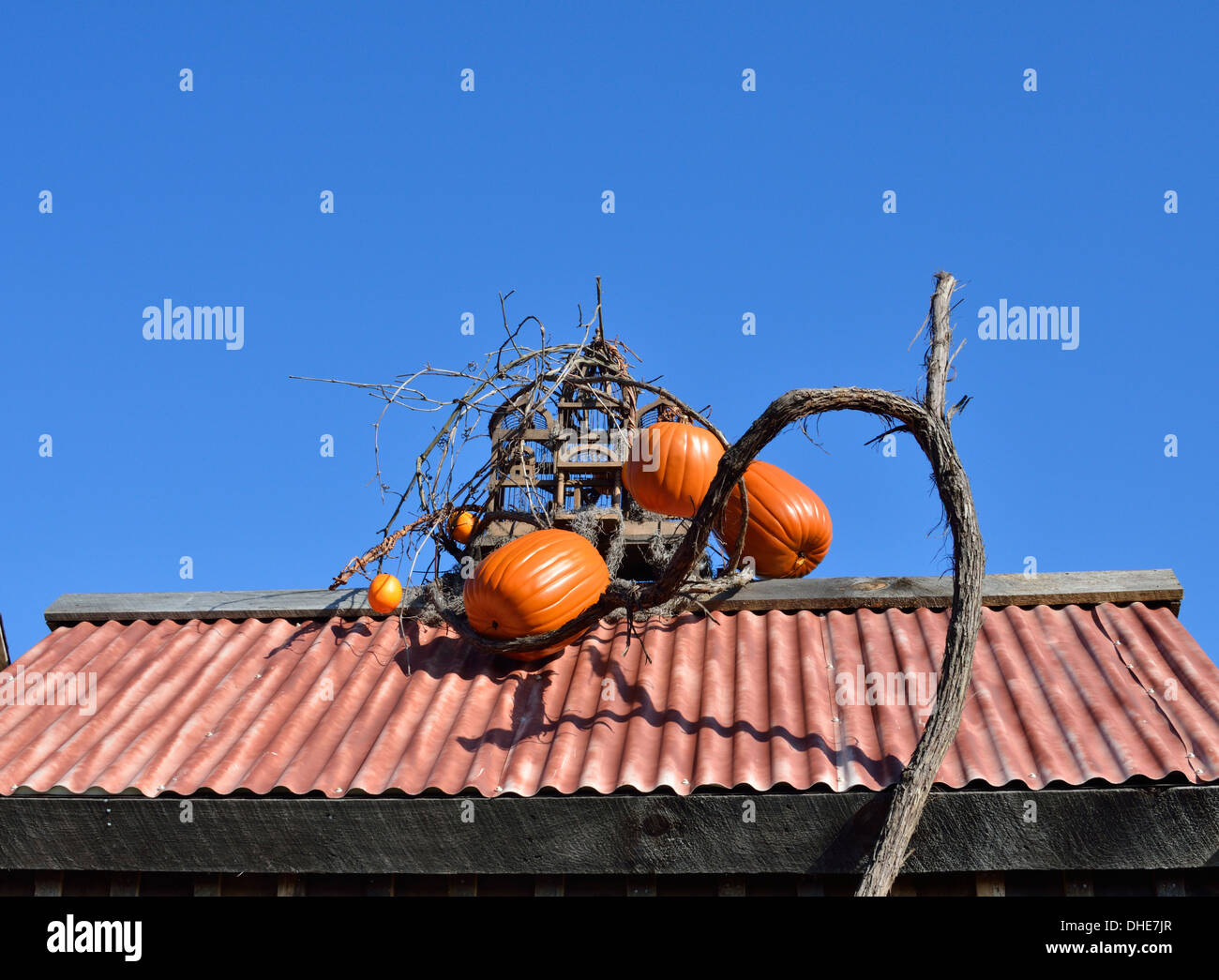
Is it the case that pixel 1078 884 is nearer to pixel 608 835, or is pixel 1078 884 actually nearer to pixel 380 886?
pixel 608 835

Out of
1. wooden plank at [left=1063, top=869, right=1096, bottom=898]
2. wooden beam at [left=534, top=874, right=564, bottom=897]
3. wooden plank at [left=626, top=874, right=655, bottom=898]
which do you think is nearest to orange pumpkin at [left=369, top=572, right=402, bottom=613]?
wooden beam at [left=534, top=874, right=564, bottom=897]

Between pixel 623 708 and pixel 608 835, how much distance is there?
1.06 metres

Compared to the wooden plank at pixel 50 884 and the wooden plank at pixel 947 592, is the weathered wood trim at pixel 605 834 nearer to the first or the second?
the wooden plank at pixel 50 884

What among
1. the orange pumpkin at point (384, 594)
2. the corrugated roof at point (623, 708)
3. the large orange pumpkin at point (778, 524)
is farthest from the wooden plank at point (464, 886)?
the large orange pumpkin at point (778, 524)

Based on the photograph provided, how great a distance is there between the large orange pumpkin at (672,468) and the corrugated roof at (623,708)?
1219 mm

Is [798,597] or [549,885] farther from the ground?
[798,597]

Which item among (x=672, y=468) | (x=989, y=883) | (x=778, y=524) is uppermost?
(x=672, y=468)

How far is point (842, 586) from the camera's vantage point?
785 centimetres

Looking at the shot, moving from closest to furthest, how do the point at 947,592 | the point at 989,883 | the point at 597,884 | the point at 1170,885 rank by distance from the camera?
the point at 1170,885 → the point at 989,883 → the point at 597,884 → the point at 947,592

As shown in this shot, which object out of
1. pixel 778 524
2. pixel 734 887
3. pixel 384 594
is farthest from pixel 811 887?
pixel 384 594

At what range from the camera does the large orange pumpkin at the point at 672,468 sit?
8.85 m

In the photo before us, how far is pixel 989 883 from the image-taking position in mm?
5863

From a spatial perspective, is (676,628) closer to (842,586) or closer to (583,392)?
(842,586)
